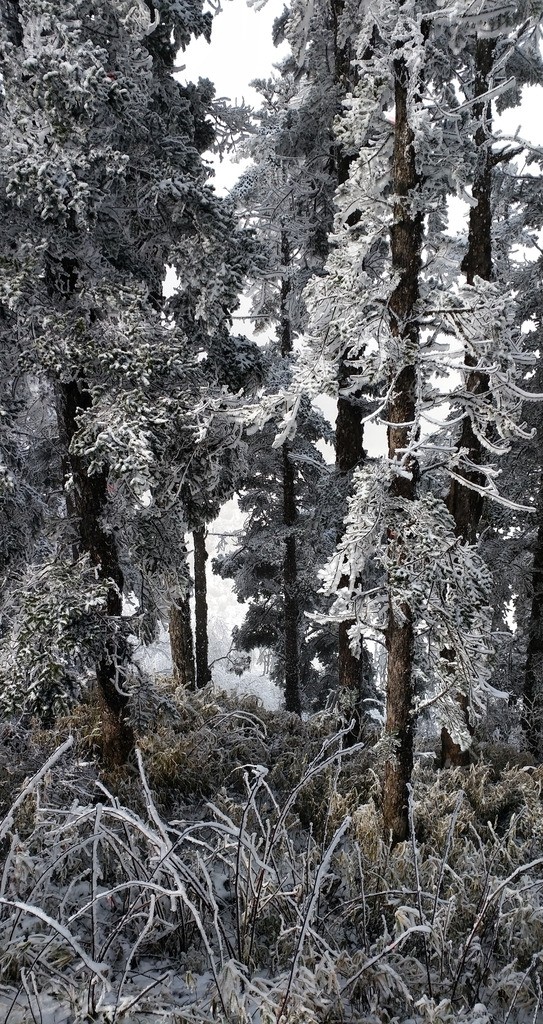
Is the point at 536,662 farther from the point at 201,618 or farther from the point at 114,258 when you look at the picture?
the point at 114,258

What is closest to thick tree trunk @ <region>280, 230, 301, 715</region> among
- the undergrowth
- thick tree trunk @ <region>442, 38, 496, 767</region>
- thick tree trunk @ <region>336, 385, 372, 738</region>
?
thick tree trunk @ <region>336, 385, 372, 738</region>

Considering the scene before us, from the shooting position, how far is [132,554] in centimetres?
637

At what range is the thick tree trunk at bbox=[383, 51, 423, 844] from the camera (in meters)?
5.00

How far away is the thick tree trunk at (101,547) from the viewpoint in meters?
6.05

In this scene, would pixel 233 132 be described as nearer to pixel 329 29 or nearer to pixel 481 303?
pixel 329 29

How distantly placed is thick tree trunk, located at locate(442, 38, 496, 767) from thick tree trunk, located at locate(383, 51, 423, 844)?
2.28 meters

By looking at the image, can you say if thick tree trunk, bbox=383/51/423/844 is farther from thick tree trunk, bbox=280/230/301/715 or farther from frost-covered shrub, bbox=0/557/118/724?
thick tree trunk, bbox=280/230/301/715

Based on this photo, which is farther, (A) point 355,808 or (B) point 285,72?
(B) point 285,72

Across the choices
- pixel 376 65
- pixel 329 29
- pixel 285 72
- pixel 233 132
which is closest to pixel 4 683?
pixel 376 65

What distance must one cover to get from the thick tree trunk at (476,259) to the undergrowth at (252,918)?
3.50 meters

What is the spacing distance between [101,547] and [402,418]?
3471mm

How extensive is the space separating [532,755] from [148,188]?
34.3ft

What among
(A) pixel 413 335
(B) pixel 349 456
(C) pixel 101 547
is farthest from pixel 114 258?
(B) pixel 349 456

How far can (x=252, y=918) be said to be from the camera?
3.16 m
